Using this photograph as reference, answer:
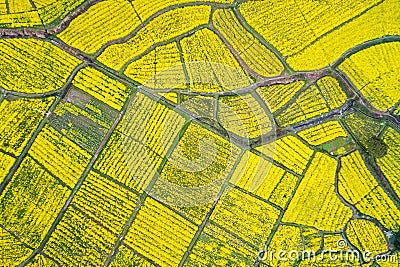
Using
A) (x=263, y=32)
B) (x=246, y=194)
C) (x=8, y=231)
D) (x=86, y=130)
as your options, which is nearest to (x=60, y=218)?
(x=8, y=231)

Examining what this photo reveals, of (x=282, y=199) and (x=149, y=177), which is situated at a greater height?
(x=282, y=199)

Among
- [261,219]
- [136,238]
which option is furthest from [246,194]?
[136,238]

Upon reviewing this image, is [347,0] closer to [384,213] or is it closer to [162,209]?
[384,213]

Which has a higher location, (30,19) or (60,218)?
(30,19)

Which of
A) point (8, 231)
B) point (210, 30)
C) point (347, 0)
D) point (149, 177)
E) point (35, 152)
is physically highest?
point (347, 0)

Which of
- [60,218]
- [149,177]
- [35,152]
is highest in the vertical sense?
[149,177]

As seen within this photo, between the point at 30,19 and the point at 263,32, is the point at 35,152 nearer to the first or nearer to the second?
the point at 30,19
